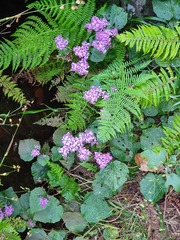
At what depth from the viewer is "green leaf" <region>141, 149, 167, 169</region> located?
2662 millimetres

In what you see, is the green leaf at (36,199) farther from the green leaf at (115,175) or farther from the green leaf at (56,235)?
the green leaf at (115,175)

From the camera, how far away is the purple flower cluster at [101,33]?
2621mm

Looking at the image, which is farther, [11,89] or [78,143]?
[11,89]

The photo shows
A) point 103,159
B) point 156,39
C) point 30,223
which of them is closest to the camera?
point 156,39

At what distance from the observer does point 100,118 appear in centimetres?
289

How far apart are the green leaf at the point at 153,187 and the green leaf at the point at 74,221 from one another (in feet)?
1.77

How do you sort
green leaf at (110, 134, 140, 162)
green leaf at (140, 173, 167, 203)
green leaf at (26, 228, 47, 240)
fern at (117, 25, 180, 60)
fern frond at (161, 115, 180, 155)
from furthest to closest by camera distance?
green leaf at (26, 228, 47, 240), green leaf at (110, 134, 140, 162), green leaf at (140, 173, 167, 203), fern frond at (161, 115, 180, 155), fern at (117, 25, 180, 60)

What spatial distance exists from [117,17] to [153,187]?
1230 millimetres

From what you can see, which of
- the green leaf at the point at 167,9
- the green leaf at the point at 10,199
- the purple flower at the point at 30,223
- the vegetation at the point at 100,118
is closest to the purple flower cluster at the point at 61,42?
the vegetation at the point at 100,118

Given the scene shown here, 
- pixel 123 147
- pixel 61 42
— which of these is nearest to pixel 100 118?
pixel 123 147

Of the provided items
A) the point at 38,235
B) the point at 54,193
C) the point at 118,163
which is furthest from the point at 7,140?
the point at 118,163

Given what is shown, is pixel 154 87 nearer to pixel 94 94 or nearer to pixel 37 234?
pixel 94 94

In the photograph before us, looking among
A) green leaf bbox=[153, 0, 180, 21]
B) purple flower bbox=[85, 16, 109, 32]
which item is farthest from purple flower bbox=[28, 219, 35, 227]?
green leaf bbox=[153, 0, 180, 21]

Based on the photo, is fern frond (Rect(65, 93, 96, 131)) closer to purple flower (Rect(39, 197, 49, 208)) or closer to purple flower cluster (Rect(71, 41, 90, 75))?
purple flower cluster (Rect(71, 41, 90, 75))
